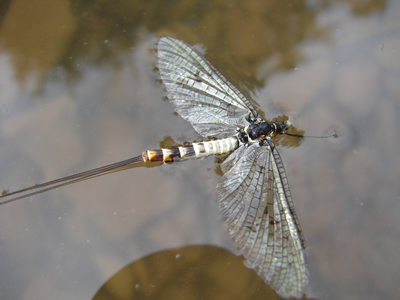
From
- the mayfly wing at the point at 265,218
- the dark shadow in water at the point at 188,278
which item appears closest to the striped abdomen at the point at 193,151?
the mayfly wing at the point at 265,218

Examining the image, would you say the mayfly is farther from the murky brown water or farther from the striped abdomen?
the murky brown water

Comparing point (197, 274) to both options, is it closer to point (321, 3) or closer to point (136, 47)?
point (136, 47)

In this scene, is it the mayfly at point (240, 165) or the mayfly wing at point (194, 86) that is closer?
the mayfly at point (240, 165)

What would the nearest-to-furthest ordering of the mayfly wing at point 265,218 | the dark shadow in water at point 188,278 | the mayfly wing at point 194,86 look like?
the mayfly wing at point 265,218 < the dark shadow in water at point 188,278 < the mayfly wing at point 194,86

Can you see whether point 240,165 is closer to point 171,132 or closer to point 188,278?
point 171,132

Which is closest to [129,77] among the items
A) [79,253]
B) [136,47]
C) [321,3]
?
[136,47]

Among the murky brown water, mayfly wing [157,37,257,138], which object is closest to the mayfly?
mayfly wing [157,37,257,138]

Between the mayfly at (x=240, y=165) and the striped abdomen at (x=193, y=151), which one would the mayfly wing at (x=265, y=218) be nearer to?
the mayfly at (x=240, y=165)
